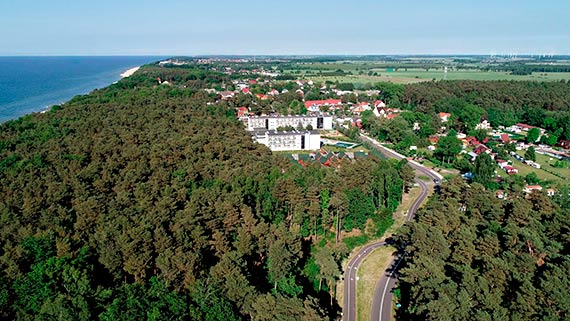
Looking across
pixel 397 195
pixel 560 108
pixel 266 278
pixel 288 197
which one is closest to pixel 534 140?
pixel 560 108

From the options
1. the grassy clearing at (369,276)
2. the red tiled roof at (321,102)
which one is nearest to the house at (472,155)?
the grassy clearing at (369,276)

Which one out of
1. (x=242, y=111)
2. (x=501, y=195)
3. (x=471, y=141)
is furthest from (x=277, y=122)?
(x=501, y=195)

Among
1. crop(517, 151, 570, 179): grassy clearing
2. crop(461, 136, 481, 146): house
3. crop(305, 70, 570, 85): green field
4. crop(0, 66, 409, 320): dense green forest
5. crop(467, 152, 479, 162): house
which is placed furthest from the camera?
crop(305, 70, 570, 85): green field

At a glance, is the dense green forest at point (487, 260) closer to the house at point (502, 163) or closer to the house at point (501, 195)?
the house at point (501, 195)

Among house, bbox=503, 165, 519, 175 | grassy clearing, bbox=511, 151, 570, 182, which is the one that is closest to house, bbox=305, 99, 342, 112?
grassy clearing, bbox=511, 151, 570, 182

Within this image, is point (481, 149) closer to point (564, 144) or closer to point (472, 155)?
point (472, 155)

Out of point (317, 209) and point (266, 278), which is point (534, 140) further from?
point (266, 278)

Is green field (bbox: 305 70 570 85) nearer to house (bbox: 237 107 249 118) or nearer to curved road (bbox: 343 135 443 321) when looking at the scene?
house (bbox: 237 107 249 118)
